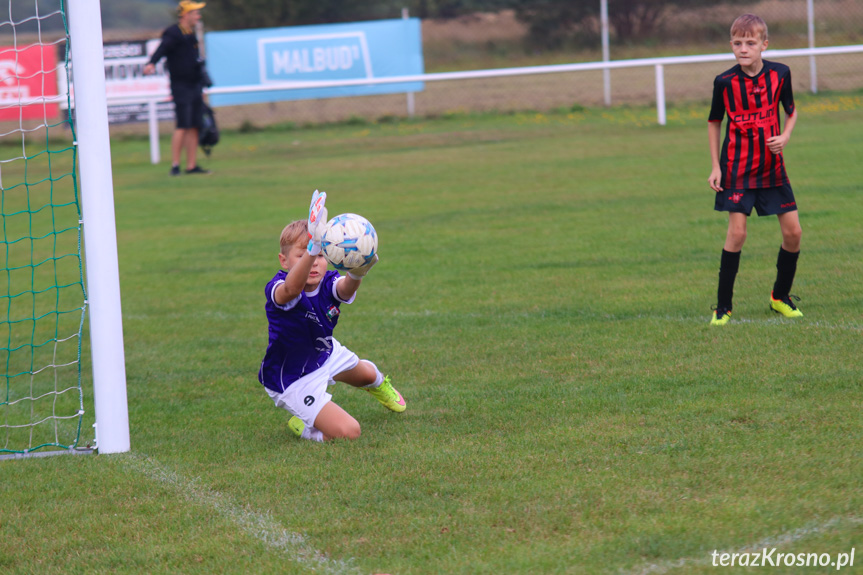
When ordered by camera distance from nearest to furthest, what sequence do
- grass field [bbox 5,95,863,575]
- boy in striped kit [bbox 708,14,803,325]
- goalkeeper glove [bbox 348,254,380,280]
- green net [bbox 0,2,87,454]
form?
grass field [bbox 5,95,863,575] < goalkeeper glove [bbox 348,254,380,280] < green net [bbox 0,2,87,454] < boy in striped kit [bbox 708,14,803,325]

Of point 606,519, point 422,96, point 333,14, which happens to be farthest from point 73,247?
point 333,14

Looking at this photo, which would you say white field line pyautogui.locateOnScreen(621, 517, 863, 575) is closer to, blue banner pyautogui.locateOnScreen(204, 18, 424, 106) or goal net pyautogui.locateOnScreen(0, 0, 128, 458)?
goal net pyautogui.locateOnScreen(0, 0, 128, 458)

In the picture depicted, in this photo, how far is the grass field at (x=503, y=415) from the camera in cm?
314

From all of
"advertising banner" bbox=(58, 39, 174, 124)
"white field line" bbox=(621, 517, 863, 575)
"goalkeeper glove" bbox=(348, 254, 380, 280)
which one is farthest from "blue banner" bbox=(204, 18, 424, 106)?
"white field line" bbox=(621, 517, 863, 575)

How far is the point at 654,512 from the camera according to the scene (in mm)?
3209

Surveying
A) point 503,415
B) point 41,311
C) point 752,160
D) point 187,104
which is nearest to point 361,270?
point 503,415

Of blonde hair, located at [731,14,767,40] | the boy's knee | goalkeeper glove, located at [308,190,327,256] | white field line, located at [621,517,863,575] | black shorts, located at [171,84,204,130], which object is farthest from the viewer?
black shorts, located at [171,84,204,130]

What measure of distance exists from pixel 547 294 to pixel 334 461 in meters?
3.20

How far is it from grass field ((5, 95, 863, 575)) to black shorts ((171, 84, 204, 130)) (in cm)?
426

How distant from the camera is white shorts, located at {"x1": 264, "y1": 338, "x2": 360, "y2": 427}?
14.3ft

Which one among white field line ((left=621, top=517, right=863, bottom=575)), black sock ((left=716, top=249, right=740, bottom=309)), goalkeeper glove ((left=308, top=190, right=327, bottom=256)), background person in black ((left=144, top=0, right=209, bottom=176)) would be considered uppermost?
background person in black ((left=144, top=0, right=209, bottom=176))

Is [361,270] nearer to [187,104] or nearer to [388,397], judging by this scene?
[388,397]

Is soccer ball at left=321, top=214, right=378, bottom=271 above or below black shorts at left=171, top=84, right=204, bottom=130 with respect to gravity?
below

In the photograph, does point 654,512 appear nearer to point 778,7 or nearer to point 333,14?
point 778,7
